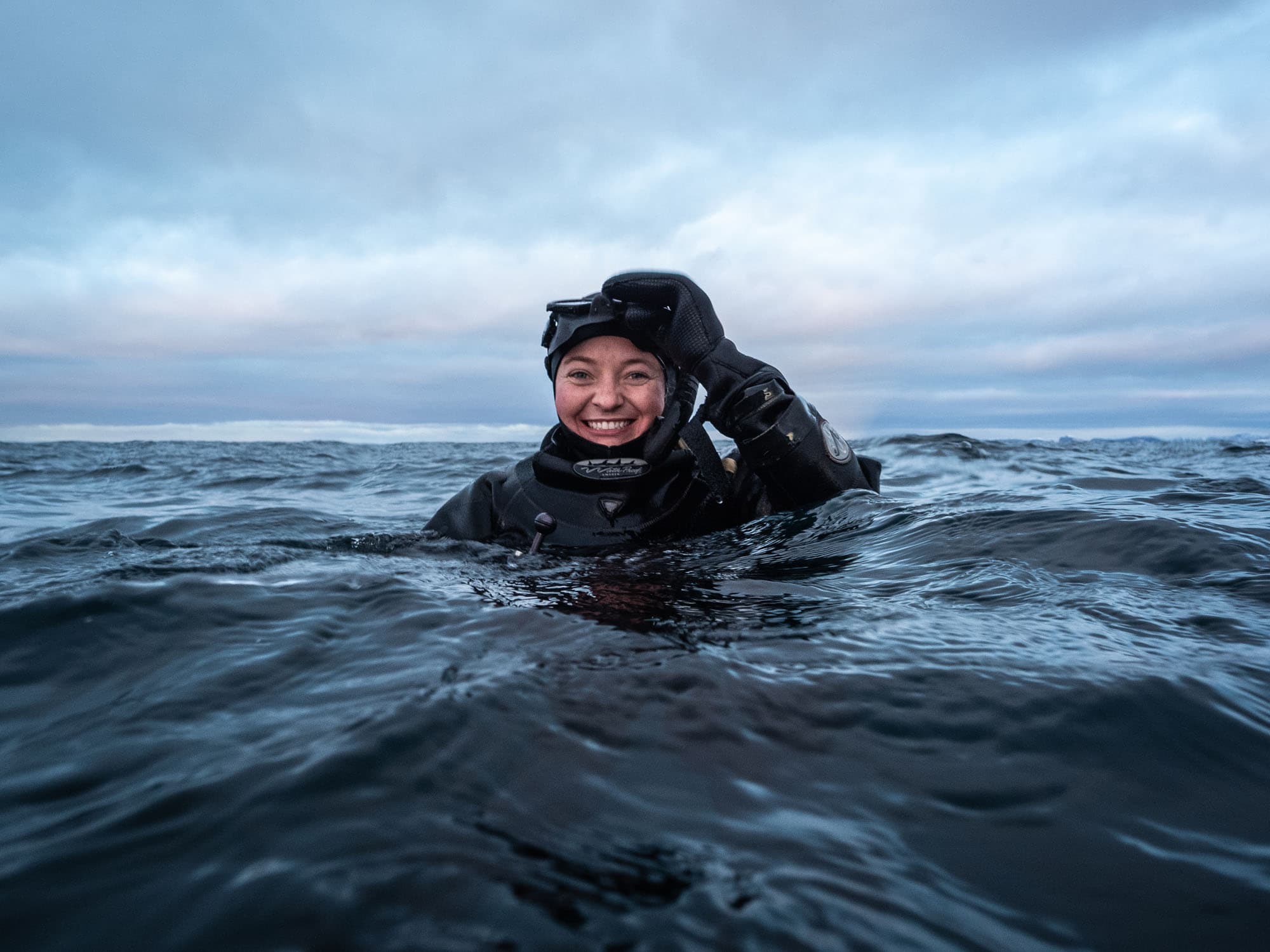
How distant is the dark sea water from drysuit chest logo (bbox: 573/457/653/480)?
3.58ft

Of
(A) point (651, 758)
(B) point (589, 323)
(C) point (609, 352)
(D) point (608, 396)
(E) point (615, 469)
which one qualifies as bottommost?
(A) point (651, 758)

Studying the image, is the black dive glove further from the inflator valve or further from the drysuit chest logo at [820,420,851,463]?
the inflator valve

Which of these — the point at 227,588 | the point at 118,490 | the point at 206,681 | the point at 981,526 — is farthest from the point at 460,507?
the point at 118,490

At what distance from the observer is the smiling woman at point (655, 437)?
3975 mm

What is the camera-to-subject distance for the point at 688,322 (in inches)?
162

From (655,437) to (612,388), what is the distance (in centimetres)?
42

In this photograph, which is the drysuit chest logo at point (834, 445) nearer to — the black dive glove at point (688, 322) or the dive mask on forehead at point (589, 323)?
the black dive glove at point (688, 322)

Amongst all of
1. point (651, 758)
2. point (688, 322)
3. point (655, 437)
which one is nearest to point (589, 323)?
point (688, 322)

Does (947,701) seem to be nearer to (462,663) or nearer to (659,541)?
(462,663)

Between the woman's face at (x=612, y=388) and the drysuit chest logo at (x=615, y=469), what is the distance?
14 cm

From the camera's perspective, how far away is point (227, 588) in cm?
293

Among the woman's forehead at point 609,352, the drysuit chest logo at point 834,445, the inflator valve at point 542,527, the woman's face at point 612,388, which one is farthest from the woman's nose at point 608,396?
the drysuit chest logo at point 834,445

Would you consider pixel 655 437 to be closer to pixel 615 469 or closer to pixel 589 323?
pixel 615 469

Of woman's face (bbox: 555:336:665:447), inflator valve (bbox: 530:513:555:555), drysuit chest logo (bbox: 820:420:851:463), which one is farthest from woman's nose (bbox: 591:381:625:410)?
drysuit chest logo (bbox: 820:420:851:463)
